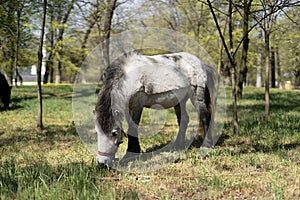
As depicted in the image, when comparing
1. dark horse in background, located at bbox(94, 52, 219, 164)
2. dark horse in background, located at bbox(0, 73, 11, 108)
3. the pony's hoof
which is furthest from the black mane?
dark horse in background, located at bbox(0, 73, 11, 108)

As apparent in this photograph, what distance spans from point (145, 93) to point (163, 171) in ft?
3.93

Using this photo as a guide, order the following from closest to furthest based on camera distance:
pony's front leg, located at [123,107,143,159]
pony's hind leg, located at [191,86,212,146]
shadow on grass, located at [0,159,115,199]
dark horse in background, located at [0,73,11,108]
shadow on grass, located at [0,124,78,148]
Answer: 1. shadow on grass, located at [0,159,115,199]
2. pony's front leg, located at [123,107,143,159]
3. pony's hind leg, located at [191,86,212,146]
4. shadow on grass, located at [0,124,78,148]
5. dark horse in background, located at [0,73,11,108]

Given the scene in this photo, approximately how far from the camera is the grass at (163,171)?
3443 millimetres

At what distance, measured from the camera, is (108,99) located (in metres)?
4.22

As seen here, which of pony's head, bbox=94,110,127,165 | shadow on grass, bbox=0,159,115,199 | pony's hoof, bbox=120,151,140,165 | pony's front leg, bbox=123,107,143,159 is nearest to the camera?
shadow on grass, bbox=0,159,115,199

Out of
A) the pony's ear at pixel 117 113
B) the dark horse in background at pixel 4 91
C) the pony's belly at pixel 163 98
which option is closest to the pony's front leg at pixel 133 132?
the pony's belly at pixel 163 98

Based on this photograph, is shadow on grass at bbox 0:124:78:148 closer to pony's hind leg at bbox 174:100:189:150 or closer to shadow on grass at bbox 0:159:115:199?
shadow on grass at bbox 0:159:115:199

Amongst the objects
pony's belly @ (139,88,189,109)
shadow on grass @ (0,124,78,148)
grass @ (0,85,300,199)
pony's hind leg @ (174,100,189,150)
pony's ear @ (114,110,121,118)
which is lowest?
grass @ (0,85,300,199)

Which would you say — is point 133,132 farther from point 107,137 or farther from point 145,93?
point 107,137

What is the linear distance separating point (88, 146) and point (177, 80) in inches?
78.0

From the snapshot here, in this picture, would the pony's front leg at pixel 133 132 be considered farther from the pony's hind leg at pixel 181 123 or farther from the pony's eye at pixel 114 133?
the pony's hind leg at pixel 181 123

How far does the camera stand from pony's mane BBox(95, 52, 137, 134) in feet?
13.5

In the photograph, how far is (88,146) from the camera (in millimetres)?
5734

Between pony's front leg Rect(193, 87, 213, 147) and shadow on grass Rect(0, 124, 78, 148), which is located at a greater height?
pony's front leg Rect(193, 87, 213, 147)
